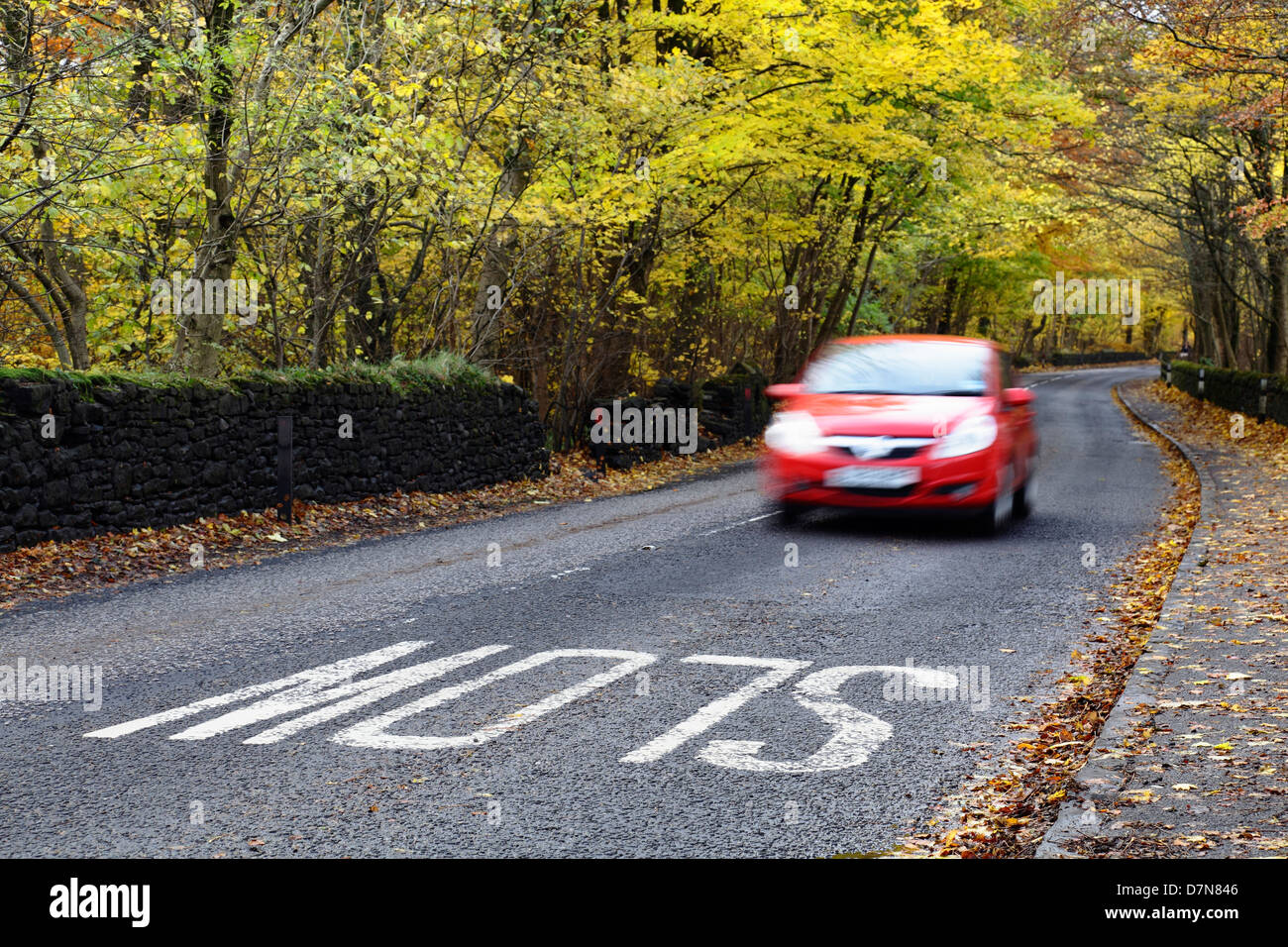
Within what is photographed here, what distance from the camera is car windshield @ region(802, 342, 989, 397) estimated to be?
38.3ft

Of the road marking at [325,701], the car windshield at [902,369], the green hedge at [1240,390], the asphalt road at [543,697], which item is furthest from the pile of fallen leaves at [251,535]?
the green hedge at [1240,390]

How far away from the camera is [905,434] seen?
10.9 meters

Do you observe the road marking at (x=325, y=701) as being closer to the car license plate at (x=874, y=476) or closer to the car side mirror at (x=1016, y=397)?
the car license plate at (x=874, y=476)

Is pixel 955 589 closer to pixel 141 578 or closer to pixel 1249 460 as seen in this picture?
pixel 141 578

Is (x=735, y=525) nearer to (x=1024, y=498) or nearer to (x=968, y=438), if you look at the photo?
(x=968, y=438)

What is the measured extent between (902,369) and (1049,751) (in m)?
7.06

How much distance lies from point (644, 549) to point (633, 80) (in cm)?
989

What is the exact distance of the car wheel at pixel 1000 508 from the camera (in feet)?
37.8

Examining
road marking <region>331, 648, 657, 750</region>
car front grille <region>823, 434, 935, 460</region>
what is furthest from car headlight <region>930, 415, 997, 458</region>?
road marking <region>331, 648, 657, 750</region>

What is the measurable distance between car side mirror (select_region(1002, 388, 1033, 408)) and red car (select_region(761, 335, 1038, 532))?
0.05 ft

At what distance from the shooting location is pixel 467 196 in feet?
52.7

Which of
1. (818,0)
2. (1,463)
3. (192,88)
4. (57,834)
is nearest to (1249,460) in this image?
(818,0)

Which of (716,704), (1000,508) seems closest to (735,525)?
(1000,508)

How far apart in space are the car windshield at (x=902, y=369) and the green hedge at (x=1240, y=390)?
15.9 m
